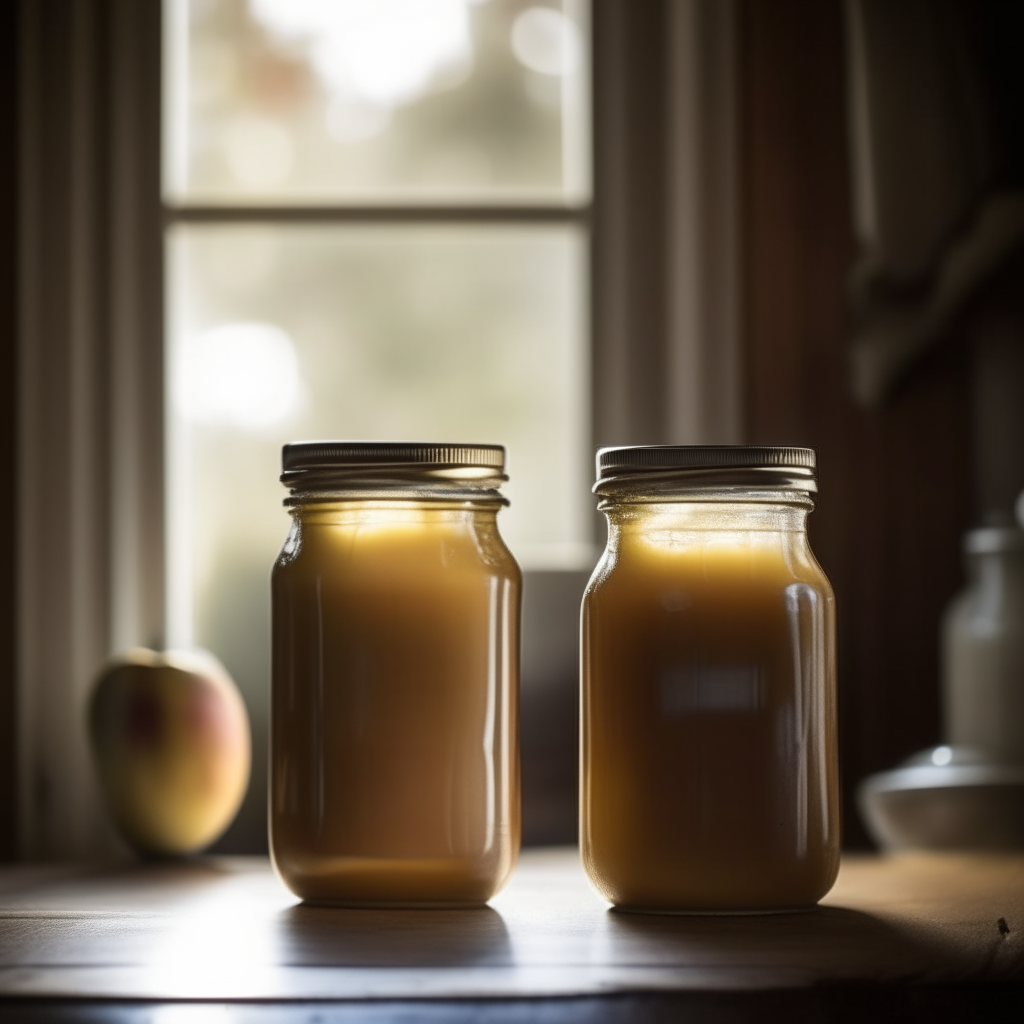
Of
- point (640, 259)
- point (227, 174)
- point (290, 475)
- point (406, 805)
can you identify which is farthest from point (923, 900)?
point (227, 174)

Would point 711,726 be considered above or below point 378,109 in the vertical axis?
below

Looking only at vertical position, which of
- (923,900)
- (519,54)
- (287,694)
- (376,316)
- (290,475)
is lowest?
(923,900)

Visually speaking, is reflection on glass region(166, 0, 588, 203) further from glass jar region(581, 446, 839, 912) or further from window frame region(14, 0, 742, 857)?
glass jar region(581, 446, 839, 912)

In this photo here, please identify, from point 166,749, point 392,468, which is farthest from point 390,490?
point 166,749

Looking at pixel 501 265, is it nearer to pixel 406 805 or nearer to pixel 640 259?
pixel 640 259

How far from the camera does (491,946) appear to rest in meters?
0.57

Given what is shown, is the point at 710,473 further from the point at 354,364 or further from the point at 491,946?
the point at 354,364

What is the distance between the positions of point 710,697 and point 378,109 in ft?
3.22

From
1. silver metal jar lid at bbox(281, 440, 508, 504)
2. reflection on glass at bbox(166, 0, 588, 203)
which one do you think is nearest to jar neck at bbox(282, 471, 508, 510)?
silver metal jar lid at bbox(281, 440, 508, 504)

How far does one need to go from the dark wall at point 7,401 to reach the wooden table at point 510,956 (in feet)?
Answer: 2.03

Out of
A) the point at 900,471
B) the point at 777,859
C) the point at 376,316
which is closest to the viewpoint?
the point at 777,859

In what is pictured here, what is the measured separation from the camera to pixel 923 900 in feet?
2.36

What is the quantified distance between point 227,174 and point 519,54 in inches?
12.9

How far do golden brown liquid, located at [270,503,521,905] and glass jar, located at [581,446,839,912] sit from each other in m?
0.05
